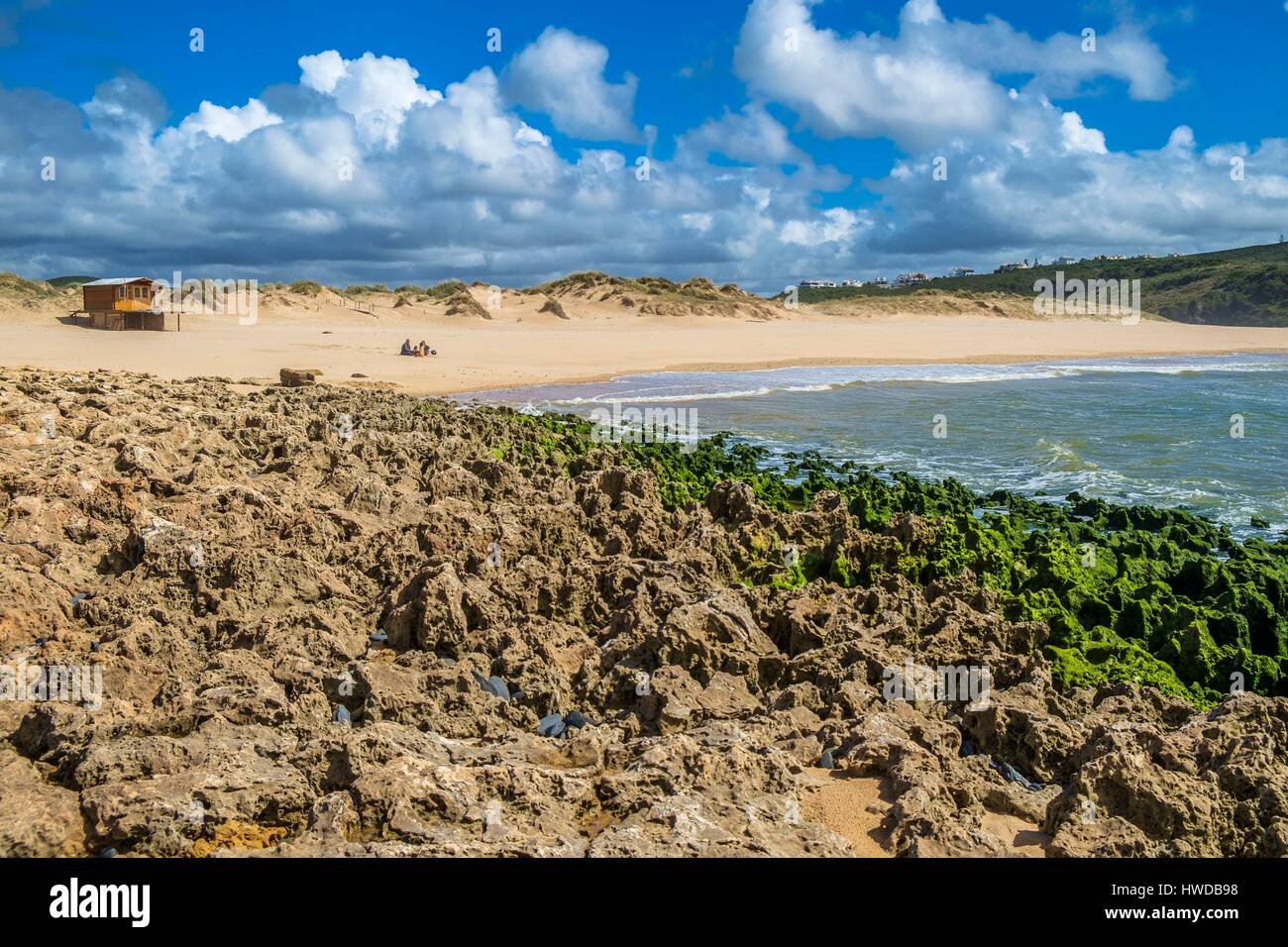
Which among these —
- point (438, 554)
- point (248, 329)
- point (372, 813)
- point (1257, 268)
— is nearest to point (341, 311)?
point (248, 329)

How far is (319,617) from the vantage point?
247 inches

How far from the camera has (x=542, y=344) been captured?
37906 millimetres

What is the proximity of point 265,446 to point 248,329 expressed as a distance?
93.5 ft

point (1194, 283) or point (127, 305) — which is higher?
point (1194, 283)

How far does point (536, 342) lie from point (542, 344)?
2.24ft
